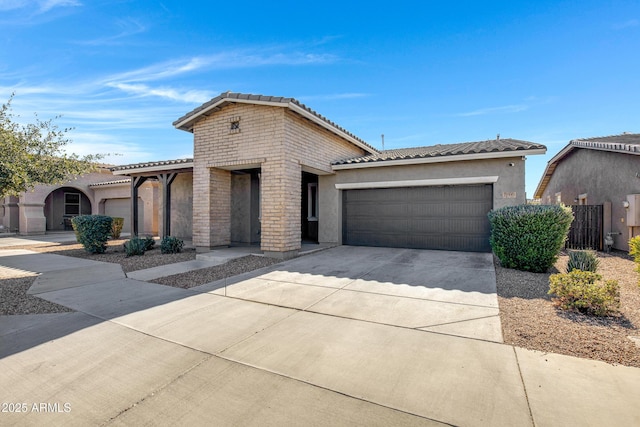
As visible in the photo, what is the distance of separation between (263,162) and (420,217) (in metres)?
5.76

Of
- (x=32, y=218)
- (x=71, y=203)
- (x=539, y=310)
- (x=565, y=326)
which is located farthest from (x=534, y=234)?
(x=71, y=203)

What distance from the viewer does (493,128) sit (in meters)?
16.0

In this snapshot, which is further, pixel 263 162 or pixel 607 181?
pixel 607 181

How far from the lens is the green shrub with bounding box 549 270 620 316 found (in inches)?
160

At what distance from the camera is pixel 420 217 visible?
10305 millimetres

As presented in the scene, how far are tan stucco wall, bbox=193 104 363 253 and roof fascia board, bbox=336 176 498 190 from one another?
112 cm

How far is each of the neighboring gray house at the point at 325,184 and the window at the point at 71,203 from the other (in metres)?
16.6

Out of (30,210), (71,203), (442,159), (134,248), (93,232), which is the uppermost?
(442,159)

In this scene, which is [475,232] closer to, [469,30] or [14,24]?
[469,30]

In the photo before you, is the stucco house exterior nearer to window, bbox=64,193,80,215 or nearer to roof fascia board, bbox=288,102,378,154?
window, bbox=64,193,80,215

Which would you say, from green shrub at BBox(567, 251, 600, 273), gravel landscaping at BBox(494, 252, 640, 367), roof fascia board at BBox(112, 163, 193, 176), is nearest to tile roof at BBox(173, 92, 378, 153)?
roof fascia board at BBox(112, 163, 193, 176)

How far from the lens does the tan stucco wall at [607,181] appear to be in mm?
9879

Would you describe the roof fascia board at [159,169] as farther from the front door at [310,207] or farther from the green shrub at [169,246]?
the front door at [310,207]

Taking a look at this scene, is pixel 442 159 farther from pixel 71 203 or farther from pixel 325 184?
pixel 71 203
